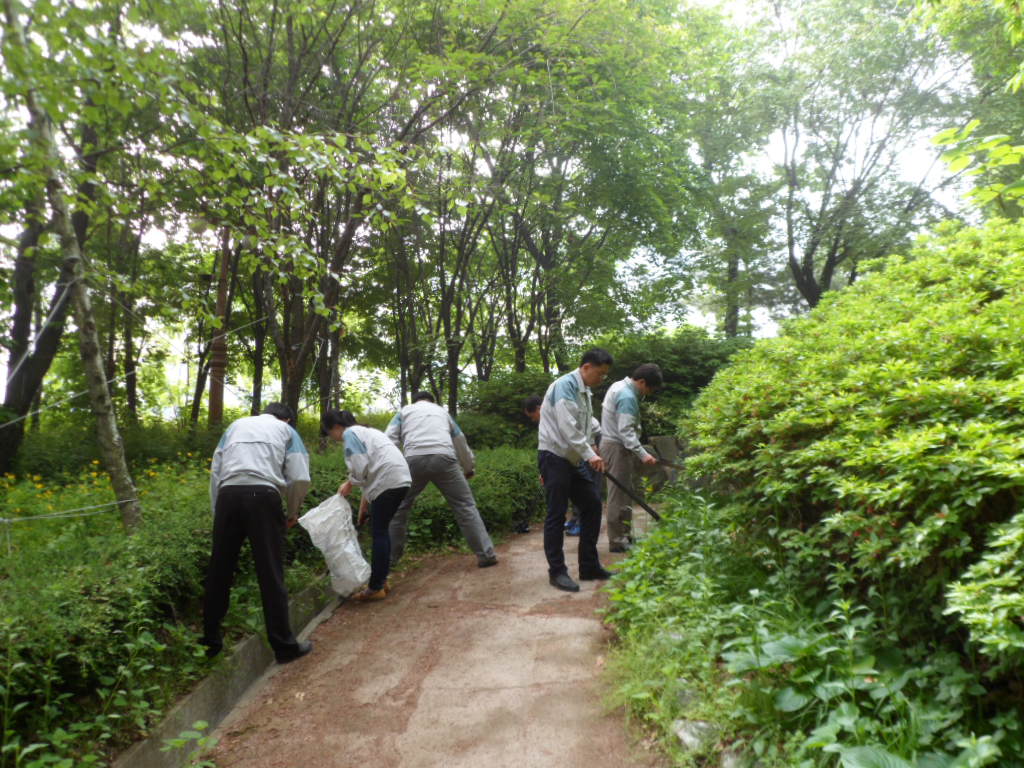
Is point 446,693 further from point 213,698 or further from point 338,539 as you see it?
point 338,539

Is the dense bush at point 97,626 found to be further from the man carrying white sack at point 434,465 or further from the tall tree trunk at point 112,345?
the tall tree trunk at point 112,345

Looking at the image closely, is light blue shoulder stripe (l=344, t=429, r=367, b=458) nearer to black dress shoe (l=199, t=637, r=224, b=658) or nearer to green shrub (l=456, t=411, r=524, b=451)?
black dress shoe (l=199, t=637, r=224, b=658)

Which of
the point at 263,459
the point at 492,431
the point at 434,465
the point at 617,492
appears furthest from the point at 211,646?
the point at 492,431

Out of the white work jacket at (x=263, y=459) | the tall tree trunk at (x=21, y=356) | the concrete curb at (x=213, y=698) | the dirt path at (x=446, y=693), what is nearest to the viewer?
the concrete curb at (x=213, y=698)

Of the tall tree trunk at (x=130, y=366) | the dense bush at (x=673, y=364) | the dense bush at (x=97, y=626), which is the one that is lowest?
the dense bush at (x=97, y=626)

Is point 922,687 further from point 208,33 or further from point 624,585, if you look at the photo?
point 208,33

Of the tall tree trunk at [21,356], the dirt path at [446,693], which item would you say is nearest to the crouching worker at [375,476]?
the dirt path at [446,693]

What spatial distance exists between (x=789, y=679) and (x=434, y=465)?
4.25 metres

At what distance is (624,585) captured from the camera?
4906 millimetres

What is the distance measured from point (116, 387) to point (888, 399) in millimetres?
16879

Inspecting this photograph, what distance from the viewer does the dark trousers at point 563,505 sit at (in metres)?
5.67

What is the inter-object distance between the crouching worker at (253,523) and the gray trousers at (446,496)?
1791 millimetres

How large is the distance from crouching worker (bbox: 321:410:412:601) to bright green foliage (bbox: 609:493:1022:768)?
2.53m

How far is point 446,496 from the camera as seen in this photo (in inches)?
261
